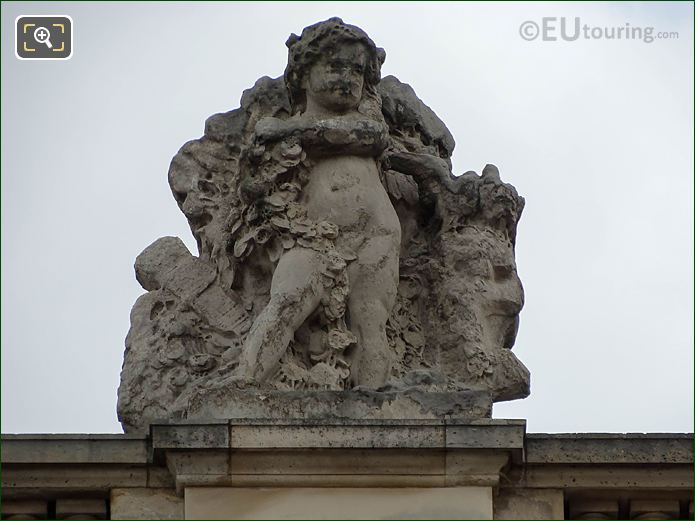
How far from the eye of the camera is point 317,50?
61.6 feet

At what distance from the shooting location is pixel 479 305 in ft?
61.3

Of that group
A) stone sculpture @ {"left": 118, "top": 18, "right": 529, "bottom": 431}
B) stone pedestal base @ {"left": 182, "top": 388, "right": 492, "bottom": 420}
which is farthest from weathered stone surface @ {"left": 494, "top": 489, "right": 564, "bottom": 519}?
stone sculpture @ {"left": 118, "top": 18, "right": 529, "bottom": 431}

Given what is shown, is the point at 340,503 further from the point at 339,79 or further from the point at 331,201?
the point at 339,79

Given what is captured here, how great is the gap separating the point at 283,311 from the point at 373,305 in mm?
743

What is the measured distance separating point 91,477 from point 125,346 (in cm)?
174

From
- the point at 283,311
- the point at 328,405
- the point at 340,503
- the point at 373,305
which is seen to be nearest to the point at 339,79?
the point at 373,305

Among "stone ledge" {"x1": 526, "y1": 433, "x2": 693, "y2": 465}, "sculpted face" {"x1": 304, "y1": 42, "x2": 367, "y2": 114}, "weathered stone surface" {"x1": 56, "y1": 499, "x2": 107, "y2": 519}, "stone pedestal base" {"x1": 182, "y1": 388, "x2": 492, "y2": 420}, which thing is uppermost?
"sculpted face" {"x1": 304, "y1": 42, "x2": 367, "y2": 114}

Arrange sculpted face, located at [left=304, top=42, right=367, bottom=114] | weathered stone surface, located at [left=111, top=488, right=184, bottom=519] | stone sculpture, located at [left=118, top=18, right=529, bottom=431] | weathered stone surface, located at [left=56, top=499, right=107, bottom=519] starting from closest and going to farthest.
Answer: weathered stone surface, located at [left=111, top=488, right=184, bottom=519] → weathered stone surface, located at [left=56, top=499, right=107, bottom=519] → stone sculpture, located at [left=118, top=18, right=529, bottom=431] → sculpted face, located at [left=304, top=42, right=367, bottom=114]

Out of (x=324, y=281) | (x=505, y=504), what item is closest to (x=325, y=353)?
(x=324, y=281)

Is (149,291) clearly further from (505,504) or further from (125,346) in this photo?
(505,504)

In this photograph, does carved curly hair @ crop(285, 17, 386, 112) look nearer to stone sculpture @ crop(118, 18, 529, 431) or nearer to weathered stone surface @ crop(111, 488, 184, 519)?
stone sculpture @ crop(118, 18, 529, 431)

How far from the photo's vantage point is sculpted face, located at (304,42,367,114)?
18.7 m

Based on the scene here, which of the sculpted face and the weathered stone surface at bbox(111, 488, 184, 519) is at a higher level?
the sculpted face

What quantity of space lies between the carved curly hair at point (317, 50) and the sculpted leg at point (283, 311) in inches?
52.7
